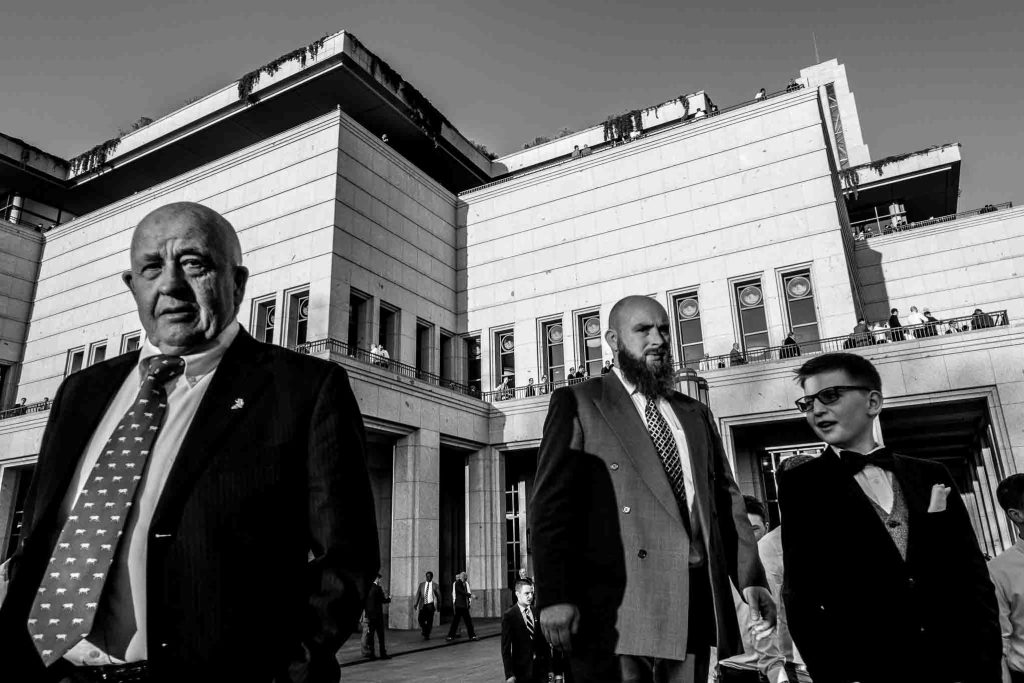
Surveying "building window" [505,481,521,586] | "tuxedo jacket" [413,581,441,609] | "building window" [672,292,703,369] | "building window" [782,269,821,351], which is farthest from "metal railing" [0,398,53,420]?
"building window" [782,269,821,351]

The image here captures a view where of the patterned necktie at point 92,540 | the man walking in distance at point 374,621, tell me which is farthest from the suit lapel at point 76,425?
the man walking in distance at point 374,621

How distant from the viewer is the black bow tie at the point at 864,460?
10.5 ft

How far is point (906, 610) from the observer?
2.83 metres

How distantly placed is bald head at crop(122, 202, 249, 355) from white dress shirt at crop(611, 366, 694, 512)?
205cm

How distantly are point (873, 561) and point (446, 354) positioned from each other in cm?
2476

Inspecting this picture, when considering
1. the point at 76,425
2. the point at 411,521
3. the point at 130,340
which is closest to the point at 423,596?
the point at 411,521

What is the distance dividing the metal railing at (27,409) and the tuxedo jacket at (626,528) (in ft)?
90.1

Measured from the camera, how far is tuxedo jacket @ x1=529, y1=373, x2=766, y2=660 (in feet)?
9.81

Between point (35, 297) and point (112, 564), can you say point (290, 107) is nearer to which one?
point (35, 297)

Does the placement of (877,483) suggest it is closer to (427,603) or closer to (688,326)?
(427,603)

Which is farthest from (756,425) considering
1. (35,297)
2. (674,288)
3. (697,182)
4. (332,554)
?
(35,297)

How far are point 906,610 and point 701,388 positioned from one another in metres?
15.6

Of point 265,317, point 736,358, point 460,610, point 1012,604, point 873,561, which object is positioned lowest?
point 460,610

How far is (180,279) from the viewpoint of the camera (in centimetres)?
222
